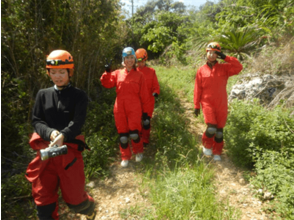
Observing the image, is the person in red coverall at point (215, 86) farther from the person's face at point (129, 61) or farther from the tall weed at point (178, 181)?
the person's face at point (129, 61)

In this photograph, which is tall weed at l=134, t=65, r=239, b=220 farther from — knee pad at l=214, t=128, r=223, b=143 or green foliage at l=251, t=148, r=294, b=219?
green foliage at l=251, t=148, r=294, b=219

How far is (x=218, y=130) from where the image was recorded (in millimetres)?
3467

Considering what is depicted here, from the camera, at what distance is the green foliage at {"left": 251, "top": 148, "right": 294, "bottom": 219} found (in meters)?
2.35

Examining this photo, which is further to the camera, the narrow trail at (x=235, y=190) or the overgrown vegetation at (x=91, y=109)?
the overgrown vegetation at (x=91, y=109)

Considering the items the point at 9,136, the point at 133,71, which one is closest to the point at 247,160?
the point at 133,71

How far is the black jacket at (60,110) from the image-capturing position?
2.10 meters

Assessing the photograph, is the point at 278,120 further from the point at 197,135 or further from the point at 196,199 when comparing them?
the point at 196,199

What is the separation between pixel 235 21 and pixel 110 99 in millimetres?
5815

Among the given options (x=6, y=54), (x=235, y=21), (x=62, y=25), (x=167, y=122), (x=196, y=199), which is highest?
(x=235, y=21)

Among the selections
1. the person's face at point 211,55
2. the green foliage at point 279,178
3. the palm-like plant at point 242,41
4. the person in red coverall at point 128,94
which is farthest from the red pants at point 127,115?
the palm-like plant at point 242,41

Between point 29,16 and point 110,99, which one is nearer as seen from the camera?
point 29,16

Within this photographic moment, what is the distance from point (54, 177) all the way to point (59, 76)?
39.2 inches

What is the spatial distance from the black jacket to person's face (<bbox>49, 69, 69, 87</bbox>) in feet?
0.29

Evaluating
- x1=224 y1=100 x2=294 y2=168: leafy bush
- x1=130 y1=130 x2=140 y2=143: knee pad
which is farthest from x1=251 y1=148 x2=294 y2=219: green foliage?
x1=130 y1=130 x2=140 y2=143: knee pad
